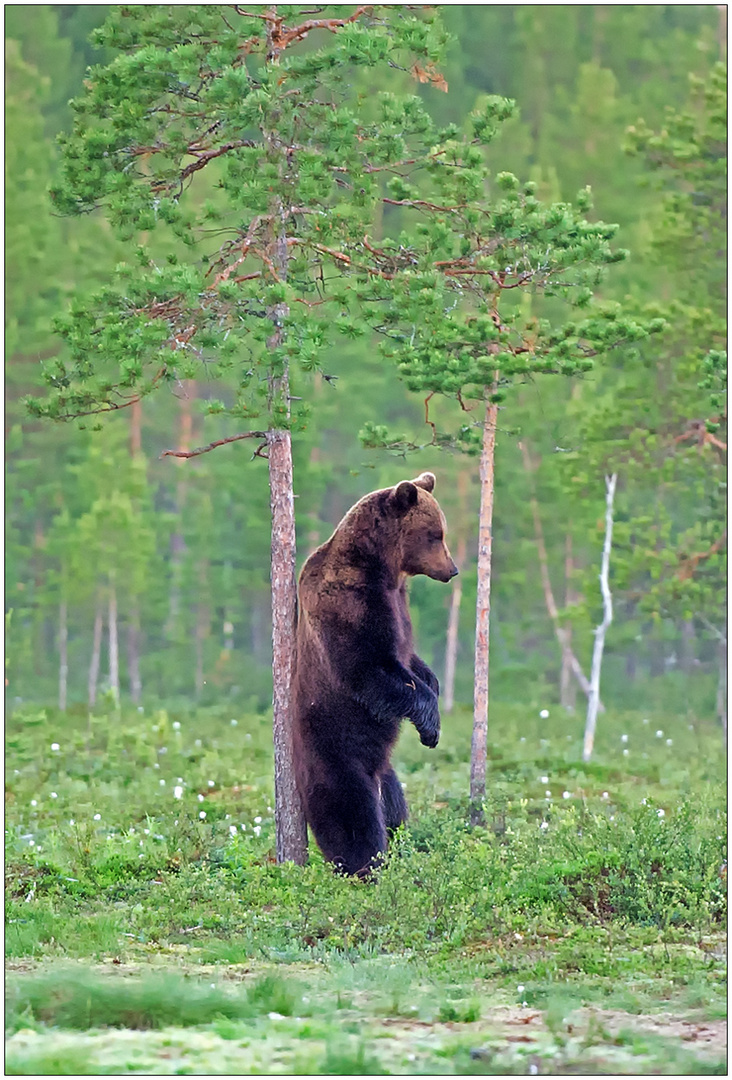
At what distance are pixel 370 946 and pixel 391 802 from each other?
276 cm

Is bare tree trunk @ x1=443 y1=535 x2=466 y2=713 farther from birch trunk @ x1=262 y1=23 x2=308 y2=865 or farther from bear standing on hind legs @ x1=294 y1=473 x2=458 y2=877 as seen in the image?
bear standing on hind legs @ x1=294 y1=473 x2=458 y2=877

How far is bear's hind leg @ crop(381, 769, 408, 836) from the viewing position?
34.4 feet

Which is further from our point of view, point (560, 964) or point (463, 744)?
point (463, 744)

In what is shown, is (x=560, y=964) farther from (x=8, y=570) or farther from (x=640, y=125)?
(x=8, y=570)

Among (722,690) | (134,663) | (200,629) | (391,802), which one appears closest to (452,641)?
(722,690)

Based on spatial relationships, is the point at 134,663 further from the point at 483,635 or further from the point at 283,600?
the point at 283,600

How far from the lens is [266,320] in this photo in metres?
10.3

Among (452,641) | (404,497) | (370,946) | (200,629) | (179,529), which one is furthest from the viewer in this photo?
(200,629)

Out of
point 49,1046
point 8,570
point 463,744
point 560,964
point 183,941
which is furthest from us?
point 8,570

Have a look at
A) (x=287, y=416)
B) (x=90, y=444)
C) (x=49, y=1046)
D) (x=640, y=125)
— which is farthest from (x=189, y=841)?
(x=90, y=444)

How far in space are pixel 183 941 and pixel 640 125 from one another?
687 inches

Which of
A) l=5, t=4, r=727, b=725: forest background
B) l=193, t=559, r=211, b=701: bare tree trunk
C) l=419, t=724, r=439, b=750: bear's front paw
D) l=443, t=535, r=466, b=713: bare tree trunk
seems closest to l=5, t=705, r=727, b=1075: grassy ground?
l=419, t=724, r=439, b=750: bear's front paw

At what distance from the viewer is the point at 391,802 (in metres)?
10.6

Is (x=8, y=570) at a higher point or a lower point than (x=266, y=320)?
lower
